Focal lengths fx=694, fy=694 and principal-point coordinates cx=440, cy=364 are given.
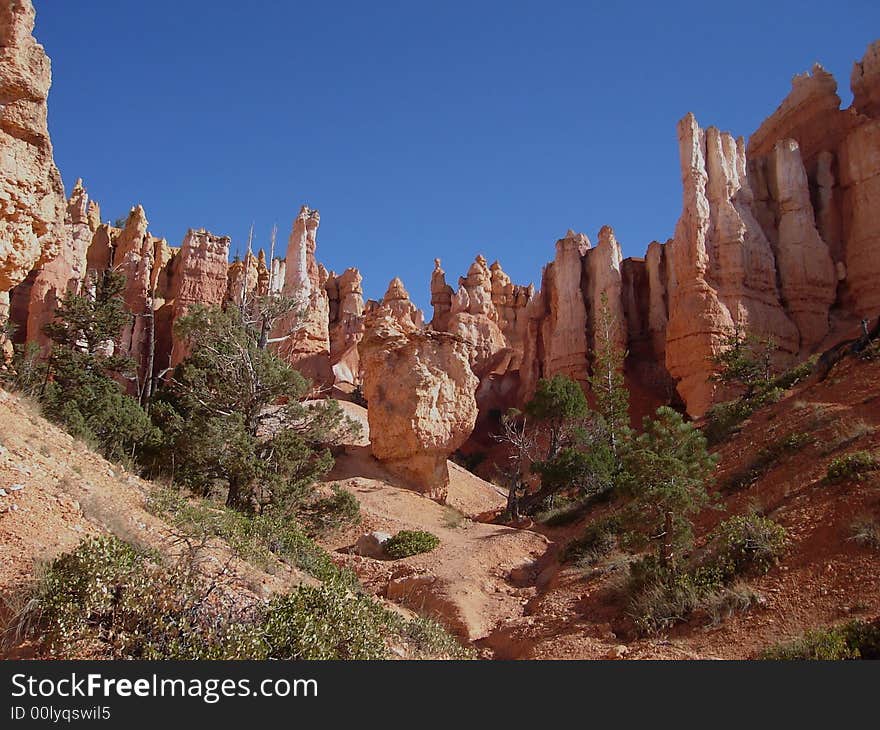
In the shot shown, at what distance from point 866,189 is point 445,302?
30.6 metres

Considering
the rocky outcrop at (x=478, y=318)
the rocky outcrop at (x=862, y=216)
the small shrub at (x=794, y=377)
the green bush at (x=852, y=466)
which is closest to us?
the green bush at (x=852, y=466)

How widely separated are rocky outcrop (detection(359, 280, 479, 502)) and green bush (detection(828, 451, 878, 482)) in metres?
16.3

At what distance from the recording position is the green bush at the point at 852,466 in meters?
13.4

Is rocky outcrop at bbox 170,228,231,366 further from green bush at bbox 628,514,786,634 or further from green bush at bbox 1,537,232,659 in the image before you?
green bush at bbox 1,537,232,659

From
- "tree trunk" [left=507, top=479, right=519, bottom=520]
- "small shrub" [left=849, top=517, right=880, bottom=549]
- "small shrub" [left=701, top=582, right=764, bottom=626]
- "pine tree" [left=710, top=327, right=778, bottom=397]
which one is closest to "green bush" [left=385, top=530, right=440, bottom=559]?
"tree trunk" [left=507, top=479, right=519, bottom=520]

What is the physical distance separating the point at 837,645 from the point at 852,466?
245 inches

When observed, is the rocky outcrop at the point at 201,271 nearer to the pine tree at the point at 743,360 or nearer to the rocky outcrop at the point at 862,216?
the pine tree at the point at 743,360

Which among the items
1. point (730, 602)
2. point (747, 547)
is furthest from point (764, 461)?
point (730, 602)

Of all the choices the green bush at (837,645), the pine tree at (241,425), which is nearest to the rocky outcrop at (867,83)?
the pine tree at (241,425)

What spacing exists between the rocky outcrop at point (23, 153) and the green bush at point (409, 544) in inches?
475

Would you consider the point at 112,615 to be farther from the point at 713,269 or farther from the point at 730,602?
the point at 713,269

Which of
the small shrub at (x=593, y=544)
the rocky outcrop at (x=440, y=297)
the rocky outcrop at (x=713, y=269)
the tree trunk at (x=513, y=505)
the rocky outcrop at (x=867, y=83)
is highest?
the rocky outcrop at (x=867, y=83)

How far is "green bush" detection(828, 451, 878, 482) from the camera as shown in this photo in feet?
44.1

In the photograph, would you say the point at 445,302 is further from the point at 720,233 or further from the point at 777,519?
the point at 777,519
